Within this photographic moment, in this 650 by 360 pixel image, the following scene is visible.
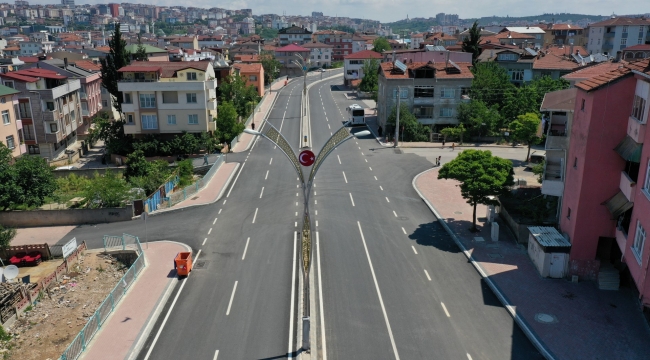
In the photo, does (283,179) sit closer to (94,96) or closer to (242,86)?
(242,86)

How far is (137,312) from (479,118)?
1929 inches

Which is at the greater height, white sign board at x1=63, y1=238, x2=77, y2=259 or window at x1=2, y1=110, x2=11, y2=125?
window at x1=2, y1=110, x2=11, y2=125

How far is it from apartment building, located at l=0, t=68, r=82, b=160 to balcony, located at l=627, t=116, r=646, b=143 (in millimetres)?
60243

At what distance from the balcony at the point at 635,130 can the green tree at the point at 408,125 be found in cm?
3863

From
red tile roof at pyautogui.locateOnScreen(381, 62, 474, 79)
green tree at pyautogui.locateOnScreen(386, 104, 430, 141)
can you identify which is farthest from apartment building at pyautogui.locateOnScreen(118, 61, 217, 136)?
red tile roof at pyautogui.locateOnScreen(381, 62, 474, 79)

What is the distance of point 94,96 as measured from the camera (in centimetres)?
8012

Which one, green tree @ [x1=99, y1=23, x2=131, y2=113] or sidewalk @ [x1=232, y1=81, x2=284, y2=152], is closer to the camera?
green tree @ [x1=99, y1=23, x2=131, y2=113]

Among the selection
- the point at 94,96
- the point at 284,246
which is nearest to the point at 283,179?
the point at 284,246

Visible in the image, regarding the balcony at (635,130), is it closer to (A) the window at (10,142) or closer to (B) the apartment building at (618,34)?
(A) the window at (10,142)

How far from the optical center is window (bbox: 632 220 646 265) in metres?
22.8

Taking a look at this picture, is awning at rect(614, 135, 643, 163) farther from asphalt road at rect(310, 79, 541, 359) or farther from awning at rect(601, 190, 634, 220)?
asphalt road at rect(310, 79, 541, 359)

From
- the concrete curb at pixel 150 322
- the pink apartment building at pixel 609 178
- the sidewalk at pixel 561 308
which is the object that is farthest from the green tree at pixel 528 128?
the concrete curb at pixel 150 322

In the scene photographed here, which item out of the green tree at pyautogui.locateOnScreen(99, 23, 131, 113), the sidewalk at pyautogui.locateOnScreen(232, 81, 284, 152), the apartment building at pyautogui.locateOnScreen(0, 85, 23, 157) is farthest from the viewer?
the sidewalk at pyautogui.locateOnScreen(232, 81, 284, 152)

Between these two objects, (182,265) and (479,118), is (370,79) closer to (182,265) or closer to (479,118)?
(479,118)
